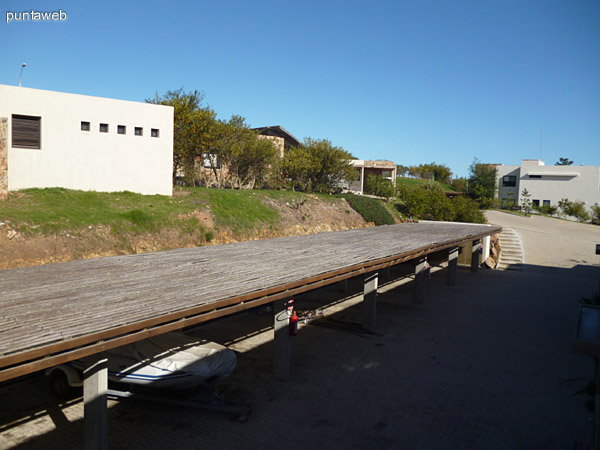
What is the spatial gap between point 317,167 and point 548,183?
36.3 meters

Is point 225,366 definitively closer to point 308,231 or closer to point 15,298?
point 15,298

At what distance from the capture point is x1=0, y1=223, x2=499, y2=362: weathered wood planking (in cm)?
584

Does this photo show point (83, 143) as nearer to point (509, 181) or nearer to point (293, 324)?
point (293, 324)

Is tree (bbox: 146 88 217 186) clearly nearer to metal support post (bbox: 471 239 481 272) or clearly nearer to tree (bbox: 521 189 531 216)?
metal support post (bbox: 471 239 481 272)

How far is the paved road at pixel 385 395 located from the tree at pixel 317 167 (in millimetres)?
24218

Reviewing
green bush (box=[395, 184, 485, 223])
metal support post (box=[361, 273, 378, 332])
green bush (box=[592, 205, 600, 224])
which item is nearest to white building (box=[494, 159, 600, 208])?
green bush (box=[592, 205, 600, 224])

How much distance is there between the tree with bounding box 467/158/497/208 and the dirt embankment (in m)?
35.8

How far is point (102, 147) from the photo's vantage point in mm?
22406

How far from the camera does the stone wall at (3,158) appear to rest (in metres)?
18.5

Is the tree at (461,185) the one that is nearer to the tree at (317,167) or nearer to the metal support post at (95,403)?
the tree at (317,167)

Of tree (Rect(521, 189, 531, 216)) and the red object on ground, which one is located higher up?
tree (Rect(521, 189, 531, 216))

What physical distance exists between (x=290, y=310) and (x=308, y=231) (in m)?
21.6

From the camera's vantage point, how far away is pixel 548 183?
193ft

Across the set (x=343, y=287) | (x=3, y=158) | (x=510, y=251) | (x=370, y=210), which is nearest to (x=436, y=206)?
(x=370, y=210)
